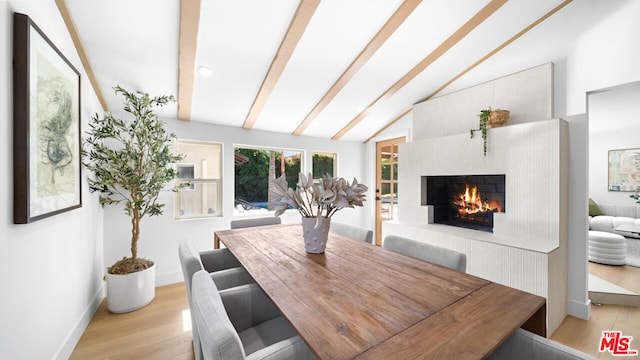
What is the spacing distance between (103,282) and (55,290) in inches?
53.9

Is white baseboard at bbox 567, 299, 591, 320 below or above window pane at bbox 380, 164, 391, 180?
below

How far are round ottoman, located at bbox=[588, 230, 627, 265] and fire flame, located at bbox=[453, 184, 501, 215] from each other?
71.3 inches

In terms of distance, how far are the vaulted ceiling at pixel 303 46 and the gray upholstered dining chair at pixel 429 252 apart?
1.79m

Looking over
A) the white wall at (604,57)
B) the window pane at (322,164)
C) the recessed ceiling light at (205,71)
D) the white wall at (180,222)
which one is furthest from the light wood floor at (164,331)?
the window pane at (322,164)

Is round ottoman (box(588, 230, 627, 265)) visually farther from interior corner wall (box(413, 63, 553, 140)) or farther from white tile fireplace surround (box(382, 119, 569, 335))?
interior corner wall (box(413, 63, 553, 140))

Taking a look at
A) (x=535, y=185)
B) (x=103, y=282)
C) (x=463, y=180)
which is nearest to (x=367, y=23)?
(x=535, y=185)

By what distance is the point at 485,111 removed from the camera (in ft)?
8.90

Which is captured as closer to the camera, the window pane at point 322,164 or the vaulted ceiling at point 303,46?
the vaulted ceiling at point 303,46

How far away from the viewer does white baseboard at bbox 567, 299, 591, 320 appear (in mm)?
2254

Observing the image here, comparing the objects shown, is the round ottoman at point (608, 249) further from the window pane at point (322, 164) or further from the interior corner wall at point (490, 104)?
the window pane at point (322, 164)

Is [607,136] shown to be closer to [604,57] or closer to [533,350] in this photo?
[604,57]

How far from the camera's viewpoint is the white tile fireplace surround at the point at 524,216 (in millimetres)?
2109

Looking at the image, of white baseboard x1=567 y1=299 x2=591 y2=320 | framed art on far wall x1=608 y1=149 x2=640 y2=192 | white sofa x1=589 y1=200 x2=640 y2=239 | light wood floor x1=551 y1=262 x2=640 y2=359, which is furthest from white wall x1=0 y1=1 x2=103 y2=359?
framed art on far wall x1=608 y1=149 x2=640 y2=192

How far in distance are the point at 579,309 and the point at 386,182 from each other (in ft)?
9.25
